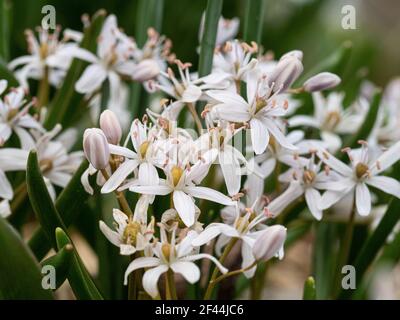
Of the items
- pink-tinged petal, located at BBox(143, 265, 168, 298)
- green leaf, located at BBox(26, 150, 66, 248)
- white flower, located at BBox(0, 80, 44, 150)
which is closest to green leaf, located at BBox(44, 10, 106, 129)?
white flower, located at BBox(0, 80, 44, 150)

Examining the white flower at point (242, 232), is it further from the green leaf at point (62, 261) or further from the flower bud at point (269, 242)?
the green leaf at point (62, 261)

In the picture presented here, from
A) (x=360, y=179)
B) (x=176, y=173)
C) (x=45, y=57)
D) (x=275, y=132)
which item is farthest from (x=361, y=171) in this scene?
(x=45, y=57)

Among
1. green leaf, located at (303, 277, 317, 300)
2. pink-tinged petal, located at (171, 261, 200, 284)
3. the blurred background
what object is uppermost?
the blurred background

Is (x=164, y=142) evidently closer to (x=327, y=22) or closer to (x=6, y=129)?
(x=6, y=129)

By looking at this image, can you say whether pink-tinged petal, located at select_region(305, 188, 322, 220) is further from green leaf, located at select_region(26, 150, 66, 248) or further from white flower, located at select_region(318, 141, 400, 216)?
green leaf, located at select_region(26, 150, 66, 248)

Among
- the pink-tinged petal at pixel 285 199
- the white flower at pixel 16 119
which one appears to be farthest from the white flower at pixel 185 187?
the white flower at pixel 16 119
